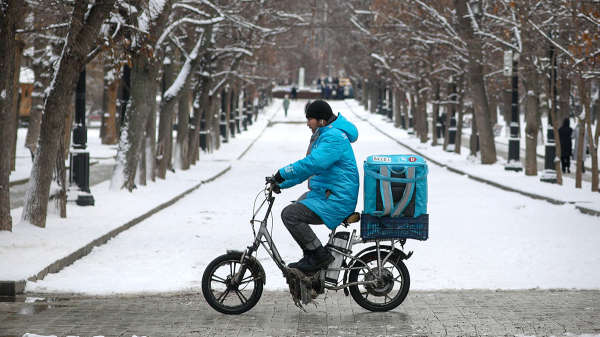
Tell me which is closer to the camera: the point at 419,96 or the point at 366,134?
the point at 419,96

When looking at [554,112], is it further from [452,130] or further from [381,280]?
[452,130]

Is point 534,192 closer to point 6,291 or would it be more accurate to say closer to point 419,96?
point 6,291

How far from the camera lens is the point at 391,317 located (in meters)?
7.07

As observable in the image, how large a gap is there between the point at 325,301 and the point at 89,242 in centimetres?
435

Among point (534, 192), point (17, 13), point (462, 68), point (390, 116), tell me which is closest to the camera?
point (17, 13)

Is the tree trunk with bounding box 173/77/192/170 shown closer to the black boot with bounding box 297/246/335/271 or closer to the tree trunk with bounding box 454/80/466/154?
the tree trunk with bounding box 454/80/466/154

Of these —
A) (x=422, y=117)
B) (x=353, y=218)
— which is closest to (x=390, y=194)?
(x=353, y=218)

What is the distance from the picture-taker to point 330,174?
691 centimetres

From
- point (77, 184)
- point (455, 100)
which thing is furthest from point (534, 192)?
point (455, 100)

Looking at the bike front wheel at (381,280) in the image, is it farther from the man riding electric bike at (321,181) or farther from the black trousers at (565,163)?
the black trousers at (565,163)

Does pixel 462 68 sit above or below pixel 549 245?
above

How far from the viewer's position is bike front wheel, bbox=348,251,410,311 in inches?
Result: 280

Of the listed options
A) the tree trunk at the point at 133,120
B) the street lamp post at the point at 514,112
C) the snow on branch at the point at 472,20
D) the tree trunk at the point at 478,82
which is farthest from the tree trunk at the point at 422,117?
the tree trunk at the point at 133,120

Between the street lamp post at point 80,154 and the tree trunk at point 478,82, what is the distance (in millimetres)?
14536
